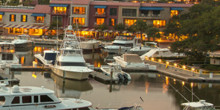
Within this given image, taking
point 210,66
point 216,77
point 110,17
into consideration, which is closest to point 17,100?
point 216,77

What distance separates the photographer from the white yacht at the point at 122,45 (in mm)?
88625

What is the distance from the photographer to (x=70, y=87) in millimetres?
47531

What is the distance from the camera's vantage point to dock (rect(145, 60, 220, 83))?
5206 centimetres

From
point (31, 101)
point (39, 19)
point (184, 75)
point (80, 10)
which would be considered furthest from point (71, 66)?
point (39, 19)

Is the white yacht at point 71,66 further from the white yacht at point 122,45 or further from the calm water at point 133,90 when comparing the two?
the white yacht at point 122,45

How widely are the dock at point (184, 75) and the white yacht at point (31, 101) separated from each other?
24360 millimetres

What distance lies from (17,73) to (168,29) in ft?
170

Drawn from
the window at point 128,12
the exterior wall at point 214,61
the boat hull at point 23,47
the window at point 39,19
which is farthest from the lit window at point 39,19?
the exterior wall at point 214,61

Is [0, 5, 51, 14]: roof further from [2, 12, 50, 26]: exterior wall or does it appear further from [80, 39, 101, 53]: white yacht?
[80, 39, 101, 53]: white yacht

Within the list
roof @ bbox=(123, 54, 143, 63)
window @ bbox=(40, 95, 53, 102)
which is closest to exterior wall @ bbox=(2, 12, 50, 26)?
roof @ bbox=(123, 54, 143, 63)

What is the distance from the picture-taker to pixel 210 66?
57.4 m

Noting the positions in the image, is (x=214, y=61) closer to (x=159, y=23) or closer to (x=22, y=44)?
(x=22, y=44)

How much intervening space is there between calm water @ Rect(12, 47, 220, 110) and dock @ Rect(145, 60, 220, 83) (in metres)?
0.90

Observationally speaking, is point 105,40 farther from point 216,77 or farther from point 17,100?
point 17,100
